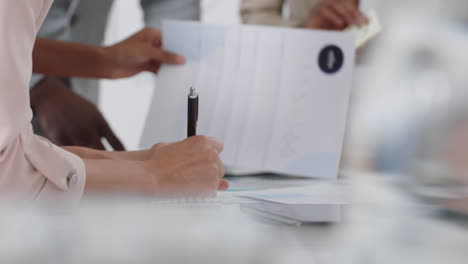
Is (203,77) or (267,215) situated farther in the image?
(203,77)

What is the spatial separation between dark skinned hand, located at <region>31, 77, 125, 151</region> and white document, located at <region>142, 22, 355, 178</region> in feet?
0.49

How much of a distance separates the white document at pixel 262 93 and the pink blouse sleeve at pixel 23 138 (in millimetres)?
372

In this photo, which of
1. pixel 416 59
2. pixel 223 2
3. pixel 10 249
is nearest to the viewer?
pixel 10 249

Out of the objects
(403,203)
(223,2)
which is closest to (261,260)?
(403,203)

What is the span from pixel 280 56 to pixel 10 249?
725 millimetres

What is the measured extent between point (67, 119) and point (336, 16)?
1.82ft

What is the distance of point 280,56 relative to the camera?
914mm

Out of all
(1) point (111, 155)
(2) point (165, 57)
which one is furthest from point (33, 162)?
(2) point (165, 57)

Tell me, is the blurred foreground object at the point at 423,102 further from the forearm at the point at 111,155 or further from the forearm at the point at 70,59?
the forearm at the point at 70,59

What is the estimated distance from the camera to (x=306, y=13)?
53.6 inches

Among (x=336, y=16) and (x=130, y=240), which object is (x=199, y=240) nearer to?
(x=130, y=240)

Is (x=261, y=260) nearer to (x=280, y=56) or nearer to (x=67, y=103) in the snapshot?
(x=280, y=56)

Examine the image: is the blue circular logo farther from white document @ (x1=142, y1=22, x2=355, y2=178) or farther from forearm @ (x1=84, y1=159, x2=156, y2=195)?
forearm @ (x1=84, y1=159, x2=156, y2=195)

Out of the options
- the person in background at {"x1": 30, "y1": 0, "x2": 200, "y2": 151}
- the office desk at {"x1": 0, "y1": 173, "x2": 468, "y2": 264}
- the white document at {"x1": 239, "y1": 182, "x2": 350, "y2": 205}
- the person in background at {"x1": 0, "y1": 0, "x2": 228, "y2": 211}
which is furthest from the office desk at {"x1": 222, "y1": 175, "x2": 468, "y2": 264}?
the person in background at {"x1": 30, "y1": 0, "x2": 200, "y2": 151}
